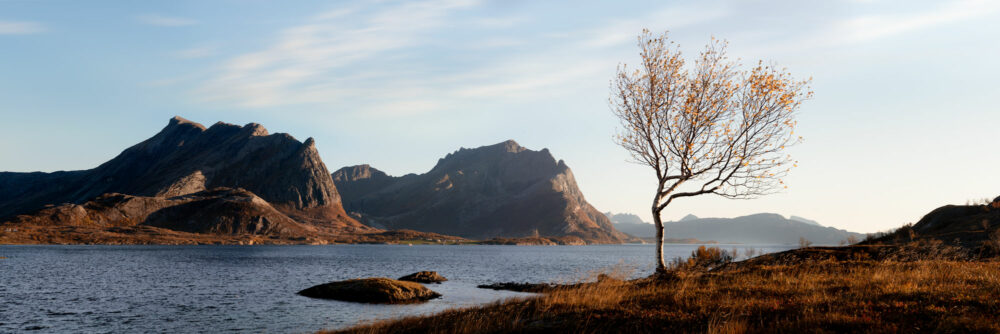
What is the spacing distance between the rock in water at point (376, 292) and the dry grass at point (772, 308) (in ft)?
66.5

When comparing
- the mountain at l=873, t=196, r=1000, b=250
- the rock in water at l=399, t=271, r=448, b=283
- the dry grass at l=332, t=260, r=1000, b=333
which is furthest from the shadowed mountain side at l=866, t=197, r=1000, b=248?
the rock in water at l=399, t=271, r=448, b=283

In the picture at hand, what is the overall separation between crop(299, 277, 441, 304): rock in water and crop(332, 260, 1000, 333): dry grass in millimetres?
20271

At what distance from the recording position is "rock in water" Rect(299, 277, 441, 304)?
37.3 m

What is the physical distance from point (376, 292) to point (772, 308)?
1153 inches

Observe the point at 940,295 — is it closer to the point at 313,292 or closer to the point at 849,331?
the point at 849,331

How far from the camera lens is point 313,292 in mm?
41219

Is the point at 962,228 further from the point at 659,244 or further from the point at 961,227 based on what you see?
the point at 659,244

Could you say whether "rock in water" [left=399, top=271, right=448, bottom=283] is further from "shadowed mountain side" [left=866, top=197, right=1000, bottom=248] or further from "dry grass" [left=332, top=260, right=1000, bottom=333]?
"shadowed mountain side" [left=866, top=197, right=1000, bottom=248]

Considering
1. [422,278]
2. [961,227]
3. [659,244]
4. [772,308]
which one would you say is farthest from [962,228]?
[422,278]

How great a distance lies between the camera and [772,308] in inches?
536

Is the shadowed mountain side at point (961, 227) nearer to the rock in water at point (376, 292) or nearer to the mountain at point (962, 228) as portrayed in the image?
the mountain at point (962, 228)

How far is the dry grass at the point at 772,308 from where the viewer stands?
37.6ft

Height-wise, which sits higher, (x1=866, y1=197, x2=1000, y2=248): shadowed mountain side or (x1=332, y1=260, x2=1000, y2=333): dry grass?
(x1=866, y1=197, x2=1000, y2=248): shadowed mountain side

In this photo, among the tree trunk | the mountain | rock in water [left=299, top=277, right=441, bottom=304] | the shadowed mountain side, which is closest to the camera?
the tree trunk
